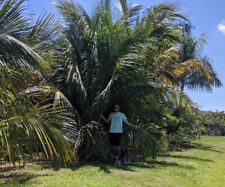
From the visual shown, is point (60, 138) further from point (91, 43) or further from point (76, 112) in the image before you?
point (91, 43)

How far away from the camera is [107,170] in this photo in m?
12.9

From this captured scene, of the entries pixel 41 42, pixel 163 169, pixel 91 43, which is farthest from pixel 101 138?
pixel 41 42

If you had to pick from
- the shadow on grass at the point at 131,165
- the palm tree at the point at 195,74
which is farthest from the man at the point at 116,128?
the palm tree at the point at 195,74

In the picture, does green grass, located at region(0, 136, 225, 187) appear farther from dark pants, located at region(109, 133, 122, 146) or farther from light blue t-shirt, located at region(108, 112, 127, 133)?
light blue t-shirt, located at region(108, 112, 127, 133)

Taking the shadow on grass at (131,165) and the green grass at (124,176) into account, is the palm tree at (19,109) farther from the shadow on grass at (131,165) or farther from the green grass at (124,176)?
the shadow on grass at (131,165)

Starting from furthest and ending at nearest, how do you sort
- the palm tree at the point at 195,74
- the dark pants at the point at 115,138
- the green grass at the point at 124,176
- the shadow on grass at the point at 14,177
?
the palm tree at the point at 195,74 < the dark pants at the point at 115,138 < the green grass at the point at 124,176 < the shadow on grass at the point at 14,177

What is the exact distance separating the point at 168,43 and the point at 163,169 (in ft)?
20.3

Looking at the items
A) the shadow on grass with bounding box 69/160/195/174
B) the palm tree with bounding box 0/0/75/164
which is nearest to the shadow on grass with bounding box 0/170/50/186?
the palm tree with bounding box 0/0/75/164

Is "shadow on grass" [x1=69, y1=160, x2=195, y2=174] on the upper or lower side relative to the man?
lower

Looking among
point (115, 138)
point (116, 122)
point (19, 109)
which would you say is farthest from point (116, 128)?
point (19, 109)

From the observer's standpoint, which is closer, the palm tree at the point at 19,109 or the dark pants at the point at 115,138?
the palm tree at the point at 19,109

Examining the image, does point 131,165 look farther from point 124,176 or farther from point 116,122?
point 124,176

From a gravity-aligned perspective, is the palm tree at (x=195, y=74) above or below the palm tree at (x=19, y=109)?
above

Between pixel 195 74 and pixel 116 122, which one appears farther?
pixel 195 74
